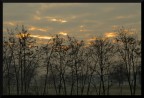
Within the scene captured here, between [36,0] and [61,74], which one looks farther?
[61,74]

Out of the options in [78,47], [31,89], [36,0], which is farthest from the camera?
[78,47]

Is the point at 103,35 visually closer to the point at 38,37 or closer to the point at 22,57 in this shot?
the point at 38,37

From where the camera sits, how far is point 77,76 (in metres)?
10.8

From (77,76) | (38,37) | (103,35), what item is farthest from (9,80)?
(103,35)

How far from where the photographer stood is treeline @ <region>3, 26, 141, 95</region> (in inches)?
405

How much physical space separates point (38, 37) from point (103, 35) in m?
2.63

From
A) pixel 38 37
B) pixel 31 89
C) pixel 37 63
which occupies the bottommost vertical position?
pixel 31 89

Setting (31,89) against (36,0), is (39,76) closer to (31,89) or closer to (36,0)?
(31,89)

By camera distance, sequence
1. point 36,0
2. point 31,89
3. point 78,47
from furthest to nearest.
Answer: point 78,47 → point 31,89 → point 36,0

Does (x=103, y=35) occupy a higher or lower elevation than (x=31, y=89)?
higher

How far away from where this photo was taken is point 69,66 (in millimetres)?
10820

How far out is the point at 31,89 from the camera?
1025 cm

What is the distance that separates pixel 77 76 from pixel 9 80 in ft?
8.85

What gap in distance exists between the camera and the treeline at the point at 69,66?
10.3 meters
